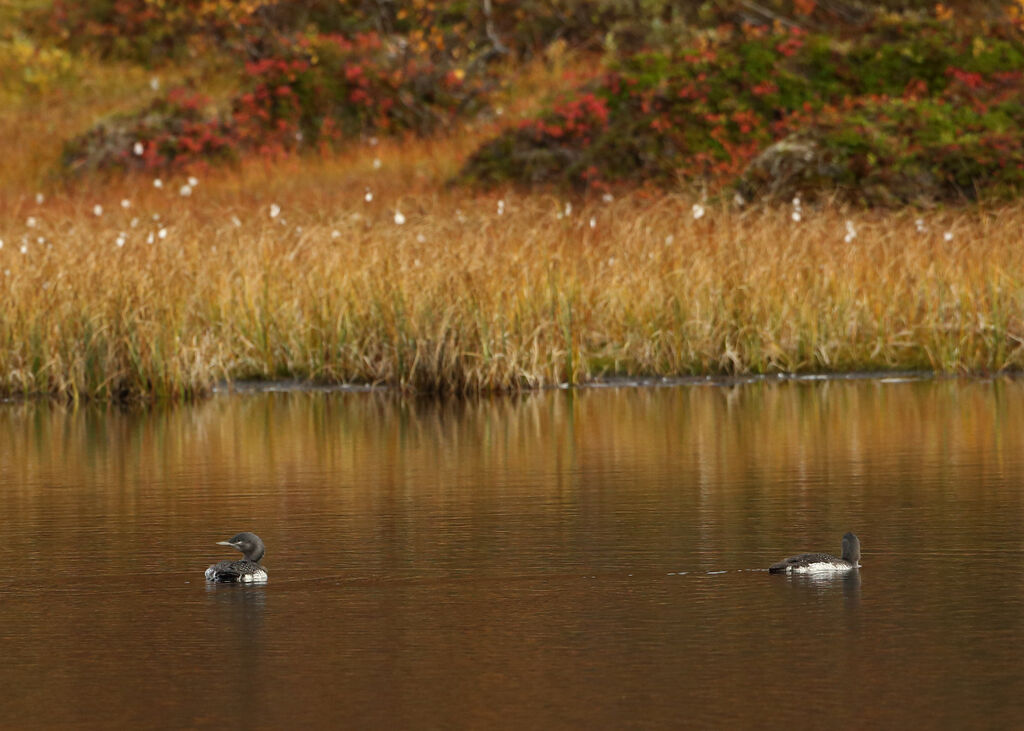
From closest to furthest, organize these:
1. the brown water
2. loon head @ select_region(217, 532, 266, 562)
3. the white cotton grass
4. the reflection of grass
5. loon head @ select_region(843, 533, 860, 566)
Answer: the brown water, loon head @ select_region(843, 533, 860, 566), loon head @ select_region(217, 532, 266, 562), the reflection of grass, the white cotton grass

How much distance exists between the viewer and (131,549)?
938 cm

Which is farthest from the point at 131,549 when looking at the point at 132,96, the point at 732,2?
the point at 132,96

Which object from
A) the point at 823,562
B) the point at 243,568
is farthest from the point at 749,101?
the point at 243,568

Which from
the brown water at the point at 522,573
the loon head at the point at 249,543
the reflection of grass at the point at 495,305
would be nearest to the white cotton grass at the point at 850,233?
the reflection of grass at the point at 495,305

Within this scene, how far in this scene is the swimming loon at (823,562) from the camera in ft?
26.8

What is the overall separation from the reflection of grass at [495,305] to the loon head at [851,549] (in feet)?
28.7

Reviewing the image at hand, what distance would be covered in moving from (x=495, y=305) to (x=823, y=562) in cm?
903

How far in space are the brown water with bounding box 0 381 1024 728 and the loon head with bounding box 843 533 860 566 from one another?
9cm

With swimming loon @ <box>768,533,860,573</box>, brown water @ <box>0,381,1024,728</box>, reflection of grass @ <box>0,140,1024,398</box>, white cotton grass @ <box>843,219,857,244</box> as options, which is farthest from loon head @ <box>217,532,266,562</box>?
white cotton grass @ <box>843,219,857,244</box>

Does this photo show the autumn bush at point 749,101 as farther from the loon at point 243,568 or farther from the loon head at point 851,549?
the loon at point 243,568

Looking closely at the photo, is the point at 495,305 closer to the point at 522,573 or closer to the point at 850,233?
the point at 850,233

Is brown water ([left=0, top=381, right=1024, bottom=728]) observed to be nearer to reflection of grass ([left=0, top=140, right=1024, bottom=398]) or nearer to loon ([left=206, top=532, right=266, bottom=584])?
loon ([left=206, top=532, right=266, bottom=584])

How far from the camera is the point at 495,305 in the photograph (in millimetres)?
16984

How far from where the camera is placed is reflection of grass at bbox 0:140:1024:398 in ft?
56.6
